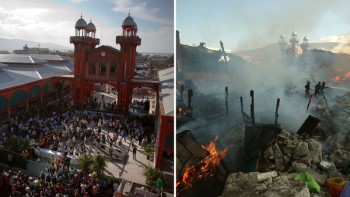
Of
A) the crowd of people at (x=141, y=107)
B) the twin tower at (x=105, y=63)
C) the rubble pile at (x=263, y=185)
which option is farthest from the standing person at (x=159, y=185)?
the twin tower at (x=105, y=63)

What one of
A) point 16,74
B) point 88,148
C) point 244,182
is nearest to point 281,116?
point 244,182

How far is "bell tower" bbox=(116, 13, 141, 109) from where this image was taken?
31.9 feet

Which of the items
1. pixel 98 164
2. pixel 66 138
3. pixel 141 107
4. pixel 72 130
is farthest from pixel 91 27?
pixel 98 164

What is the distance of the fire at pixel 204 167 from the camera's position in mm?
3754

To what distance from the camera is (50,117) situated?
789 cm

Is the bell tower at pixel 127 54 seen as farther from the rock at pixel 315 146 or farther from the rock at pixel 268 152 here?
the rock at pixel 315 146

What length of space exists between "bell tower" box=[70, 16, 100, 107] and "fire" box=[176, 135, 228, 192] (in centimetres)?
697

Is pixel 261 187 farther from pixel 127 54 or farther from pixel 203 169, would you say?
pixel 127 54

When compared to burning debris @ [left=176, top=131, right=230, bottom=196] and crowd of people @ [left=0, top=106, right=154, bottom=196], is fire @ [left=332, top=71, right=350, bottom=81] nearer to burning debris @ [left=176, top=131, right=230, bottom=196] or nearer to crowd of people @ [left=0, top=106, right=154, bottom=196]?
burning debris @ [left=176, top=131, right=230, bottom=196]

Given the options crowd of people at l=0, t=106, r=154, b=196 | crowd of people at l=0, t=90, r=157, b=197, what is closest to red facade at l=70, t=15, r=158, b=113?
crowd of people at l=0, t=90, r=157, b=197

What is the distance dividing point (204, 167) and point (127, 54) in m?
6.82

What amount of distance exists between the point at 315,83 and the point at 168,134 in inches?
104

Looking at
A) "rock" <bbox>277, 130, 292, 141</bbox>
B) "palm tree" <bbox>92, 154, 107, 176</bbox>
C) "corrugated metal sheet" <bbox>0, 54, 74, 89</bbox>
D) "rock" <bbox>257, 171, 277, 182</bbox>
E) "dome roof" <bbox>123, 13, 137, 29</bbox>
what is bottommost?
"palm tree" <bbox>92, 154, 107, 176</bbox>

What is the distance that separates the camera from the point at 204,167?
12.5 feet
